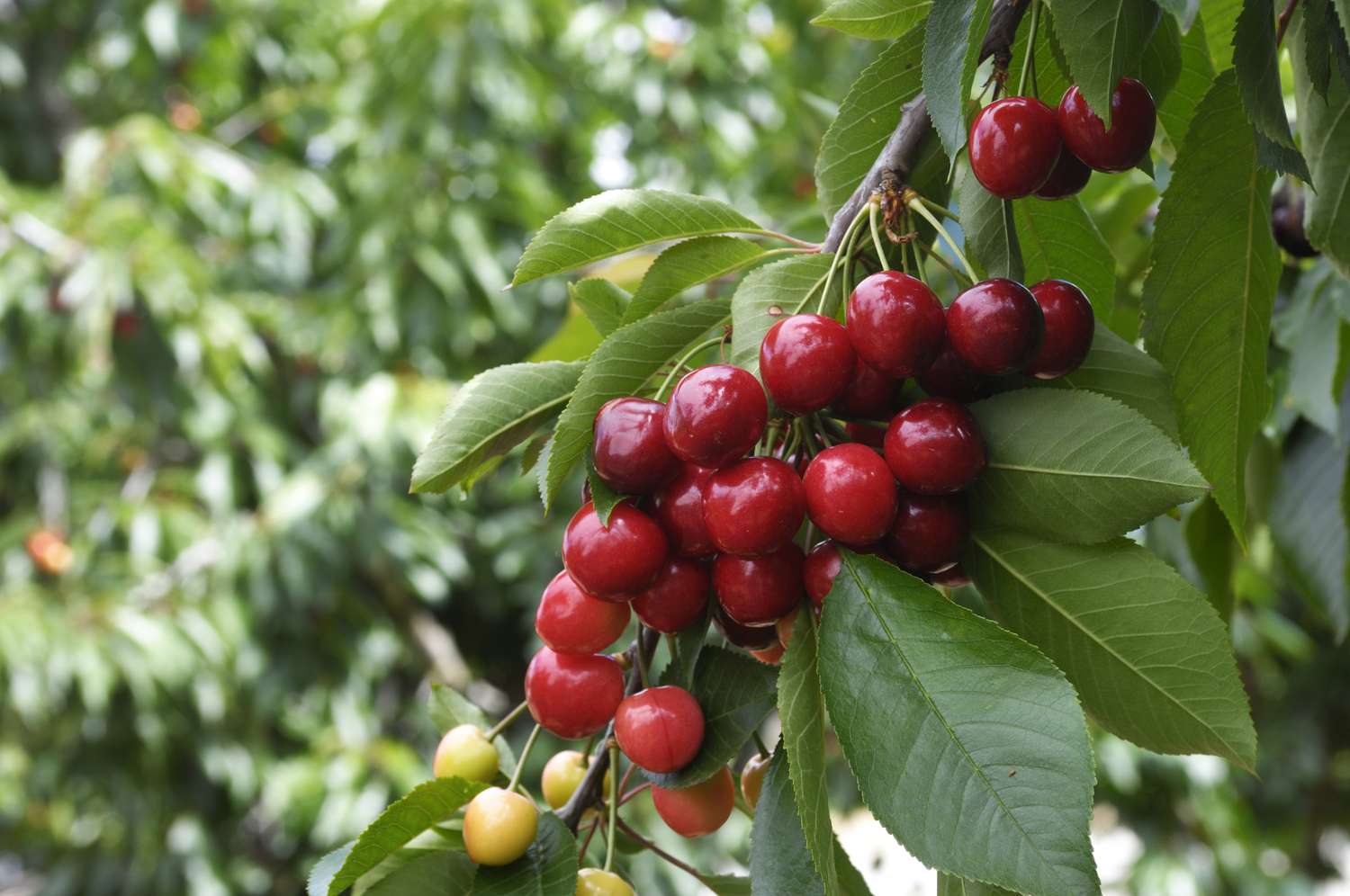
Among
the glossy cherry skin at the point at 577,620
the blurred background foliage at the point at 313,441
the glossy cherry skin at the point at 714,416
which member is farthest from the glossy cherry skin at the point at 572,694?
the blurred background foliage at the point at 313,441

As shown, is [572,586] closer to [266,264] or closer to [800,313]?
[800,313]

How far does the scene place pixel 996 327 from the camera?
335 mm

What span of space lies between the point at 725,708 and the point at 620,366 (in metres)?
0.13

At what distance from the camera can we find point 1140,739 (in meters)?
0.35

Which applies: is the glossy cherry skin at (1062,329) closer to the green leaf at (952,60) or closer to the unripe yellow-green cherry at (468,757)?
the green leaf at (952,60)

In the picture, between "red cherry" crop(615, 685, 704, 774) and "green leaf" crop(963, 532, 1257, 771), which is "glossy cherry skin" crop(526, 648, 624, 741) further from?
"green leaf" crop(963, 532, 1257, 771)

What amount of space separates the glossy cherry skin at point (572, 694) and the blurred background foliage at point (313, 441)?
1.96 metres

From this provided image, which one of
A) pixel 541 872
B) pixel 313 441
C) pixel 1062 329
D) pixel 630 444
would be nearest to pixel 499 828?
pixel 541 872

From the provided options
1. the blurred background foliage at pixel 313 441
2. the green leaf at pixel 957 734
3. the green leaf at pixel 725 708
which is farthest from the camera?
the blurred background foliage at pixel 313 441

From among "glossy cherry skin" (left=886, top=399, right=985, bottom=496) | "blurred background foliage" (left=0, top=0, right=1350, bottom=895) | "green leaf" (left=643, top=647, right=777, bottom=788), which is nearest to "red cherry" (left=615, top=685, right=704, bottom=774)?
"green leaf" (left=643, top=647, right=777, bottom=788)

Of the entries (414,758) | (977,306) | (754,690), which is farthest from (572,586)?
(414,758)

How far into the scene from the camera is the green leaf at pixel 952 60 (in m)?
0.35

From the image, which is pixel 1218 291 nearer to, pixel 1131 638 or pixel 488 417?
pixel 1131 638

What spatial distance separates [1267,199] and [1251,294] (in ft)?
0.12
